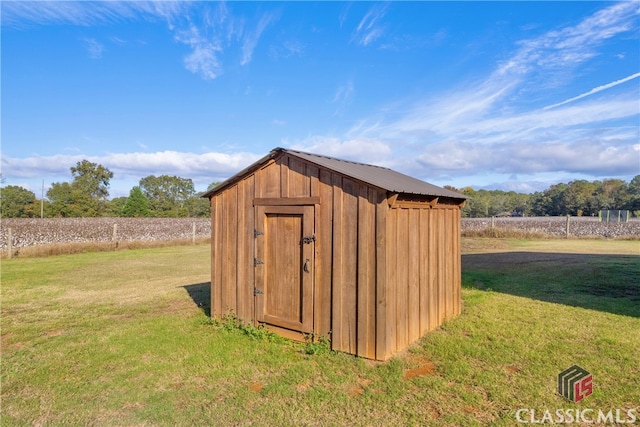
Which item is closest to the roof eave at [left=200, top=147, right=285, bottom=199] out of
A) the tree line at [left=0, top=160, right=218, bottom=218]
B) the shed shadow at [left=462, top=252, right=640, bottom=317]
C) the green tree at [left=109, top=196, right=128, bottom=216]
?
the shed shadow at [left=462, top=252, right=640, bottom=317]

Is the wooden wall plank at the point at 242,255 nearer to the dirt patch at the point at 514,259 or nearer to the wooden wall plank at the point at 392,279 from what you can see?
the wooden wall plank at the point at 392,279

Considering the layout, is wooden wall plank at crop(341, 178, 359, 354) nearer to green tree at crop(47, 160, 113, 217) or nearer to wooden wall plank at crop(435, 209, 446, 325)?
wooden wall plank at crop(435, 209, 446, 325)

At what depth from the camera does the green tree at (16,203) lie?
43312mm

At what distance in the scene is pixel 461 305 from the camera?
707 cm

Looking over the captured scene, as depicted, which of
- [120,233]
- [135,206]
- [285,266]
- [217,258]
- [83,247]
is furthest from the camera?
[135,206]

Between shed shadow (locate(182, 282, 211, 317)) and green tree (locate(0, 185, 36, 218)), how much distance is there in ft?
152

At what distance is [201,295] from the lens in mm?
8273

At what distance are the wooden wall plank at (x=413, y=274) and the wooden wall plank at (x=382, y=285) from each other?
674 millimetres

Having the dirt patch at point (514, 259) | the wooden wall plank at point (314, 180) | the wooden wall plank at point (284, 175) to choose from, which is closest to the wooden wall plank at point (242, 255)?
the wooden wall plank at point (284, 175)

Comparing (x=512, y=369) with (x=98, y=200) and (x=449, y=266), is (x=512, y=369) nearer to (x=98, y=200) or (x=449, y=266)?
(x=449, y=266)

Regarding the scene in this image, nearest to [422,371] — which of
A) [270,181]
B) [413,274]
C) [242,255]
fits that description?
[413,274]

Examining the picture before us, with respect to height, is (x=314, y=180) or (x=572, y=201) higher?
(x=572, y=201)

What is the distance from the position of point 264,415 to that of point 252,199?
3.25m

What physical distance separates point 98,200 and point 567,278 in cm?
5803
